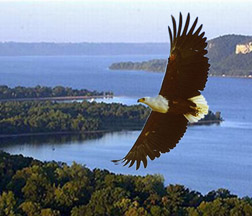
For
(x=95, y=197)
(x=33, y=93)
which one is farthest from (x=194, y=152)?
(x=33, y=93)

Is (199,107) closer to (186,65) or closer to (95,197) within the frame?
(186,65)

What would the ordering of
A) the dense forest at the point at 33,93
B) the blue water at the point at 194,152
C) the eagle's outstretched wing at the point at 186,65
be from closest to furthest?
1. the eagle's outstretched wing at the point at 186,65
2. the blue water at the point at 194,152
3. the dense forest at the point at 33,93

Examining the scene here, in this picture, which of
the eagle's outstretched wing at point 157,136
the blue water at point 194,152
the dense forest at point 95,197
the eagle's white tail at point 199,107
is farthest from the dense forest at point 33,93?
the eagle's white tail at point 199,107

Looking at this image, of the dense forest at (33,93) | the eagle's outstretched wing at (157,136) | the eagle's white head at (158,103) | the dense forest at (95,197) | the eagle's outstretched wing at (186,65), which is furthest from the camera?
the dense forest at (33,93)

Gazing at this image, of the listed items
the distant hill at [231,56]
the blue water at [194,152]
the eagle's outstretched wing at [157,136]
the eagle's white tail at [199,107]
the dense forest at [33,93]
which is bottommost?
the blue water at [194,152]

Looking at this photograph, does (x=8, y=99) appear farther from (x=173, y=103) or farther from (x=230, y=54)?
(x=173, y=103)

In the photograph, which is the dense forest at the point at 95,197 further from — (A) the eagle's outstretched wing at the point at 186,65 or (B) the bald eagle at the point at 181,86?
(A) the eagle's outstretched wing at the point at 186,65

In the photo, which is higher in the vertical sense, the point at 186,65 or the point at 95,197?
the point at 186,65
